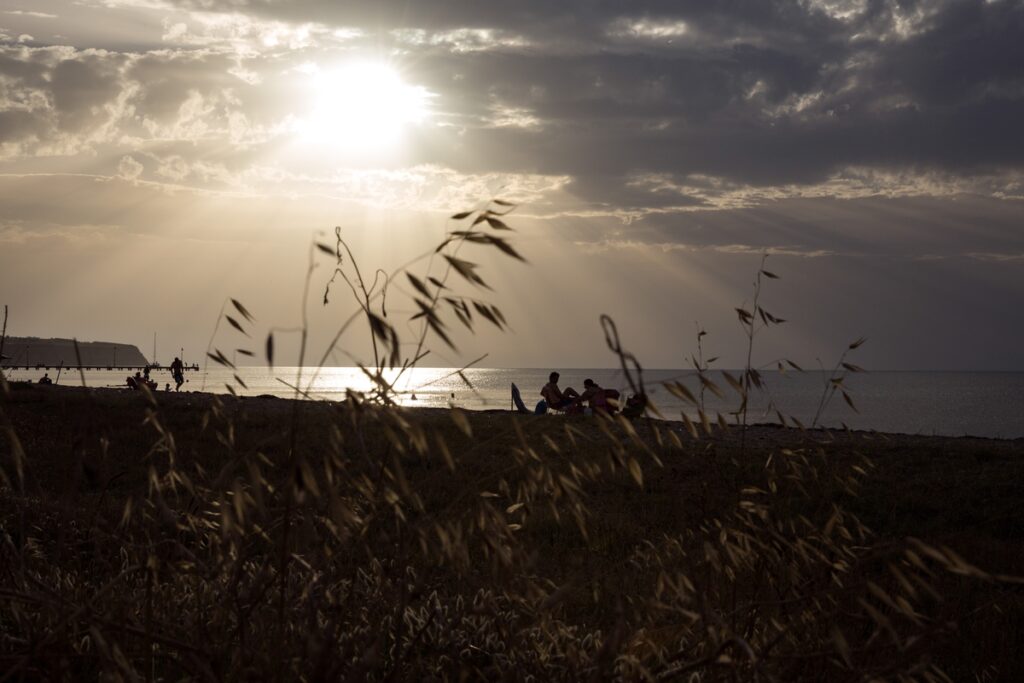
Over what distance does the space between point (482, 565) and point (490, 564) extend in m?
3.51

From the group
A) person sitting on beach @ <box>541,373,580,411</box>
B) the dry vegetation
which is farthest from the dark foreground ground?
person sitting on beach @ <box>541,373,580,411</box>

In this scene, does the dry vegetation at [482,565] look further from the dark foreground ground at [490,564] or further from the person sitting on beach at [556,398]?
the person sitting on beach at [556,398]

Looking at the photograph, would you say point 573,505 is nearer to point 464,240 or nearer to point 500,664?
point 464,240

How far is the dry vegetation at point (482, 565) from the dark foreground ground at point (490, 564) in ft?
0.11

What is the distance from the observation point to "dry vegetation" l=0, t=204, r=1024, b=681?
119 inches

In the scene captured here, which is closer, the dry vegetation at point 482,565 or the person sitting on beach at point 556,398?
the dry vegetation at point 482,565

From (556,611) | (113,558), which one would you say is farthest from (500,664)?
(113,558)

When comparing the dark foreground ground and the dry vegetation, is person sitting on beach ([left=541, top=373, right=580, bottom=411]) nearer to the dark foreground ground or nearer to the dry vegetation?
the dark foreground ground

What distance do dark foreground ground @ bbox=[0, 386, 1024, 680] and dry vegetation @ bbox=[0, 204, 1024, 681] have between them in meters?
0.03

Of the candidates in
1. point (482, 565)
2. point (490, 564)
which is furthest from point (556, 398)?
point (490, 564)

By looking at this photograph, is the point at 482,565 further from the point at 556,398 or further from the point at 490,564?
the point at 556,398

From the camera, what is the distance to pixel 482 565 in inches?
321

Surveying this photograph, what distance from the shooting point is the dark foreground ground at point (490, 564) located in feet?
9.97

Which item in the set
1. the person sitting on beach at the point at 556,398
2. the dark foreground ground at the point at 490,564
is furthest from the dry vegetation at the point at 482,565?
the person sitting on beach at the point at 556,398
